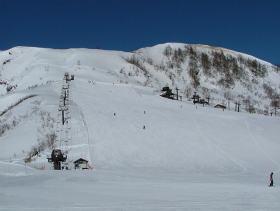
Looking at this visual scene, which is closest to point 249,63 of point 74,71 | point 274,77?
point 274,77

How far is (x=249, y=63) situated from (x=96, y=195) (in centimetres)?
14214

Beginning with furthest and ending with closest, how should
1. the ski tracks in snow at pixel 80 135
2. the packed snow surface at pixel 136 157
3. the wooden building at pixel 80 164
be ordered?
the ski tracks in snow at pixel 80 135 → the wooden building at pixel 80 164 → the packed snow surface at pixel 136 157

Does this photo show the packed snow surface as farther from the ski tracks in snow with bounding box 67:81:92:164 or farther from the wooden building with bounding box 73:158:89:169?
the wooden building with bounding box 73:158:89:169

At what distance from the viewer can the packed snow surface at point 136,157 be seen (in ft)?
32.1

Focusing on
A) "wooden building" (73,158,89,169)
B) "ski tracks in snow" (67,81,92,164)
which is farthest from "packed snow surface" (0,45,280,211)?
"wooden building" (73,158,89,169)

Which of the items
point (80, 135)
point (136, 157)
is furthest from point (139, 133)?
point (80, 135)

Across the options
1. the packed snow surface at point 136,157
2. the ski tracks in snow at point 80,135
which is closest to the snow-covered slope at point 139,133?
the ski tracks in snow at point 80,135

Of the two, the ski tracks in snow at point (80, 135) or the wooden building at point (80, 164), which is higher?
the ski tracks in snow at point (80, 135)

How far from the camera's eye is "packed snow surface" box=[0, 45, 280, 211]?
9.78 m

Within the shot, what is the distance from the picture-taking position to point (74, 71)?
67.6 meters

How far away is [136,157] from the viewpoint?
75.0ft

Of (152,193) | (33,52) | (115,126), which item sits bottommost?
(152,193)

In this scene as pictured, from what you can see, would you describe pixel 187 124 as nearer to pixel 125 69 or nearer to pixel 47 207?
pixel 47 207

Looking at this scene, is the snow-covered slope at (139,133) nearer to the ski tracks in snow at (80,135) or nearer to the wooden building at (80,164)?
the ski tracks in snow at (80,135)
